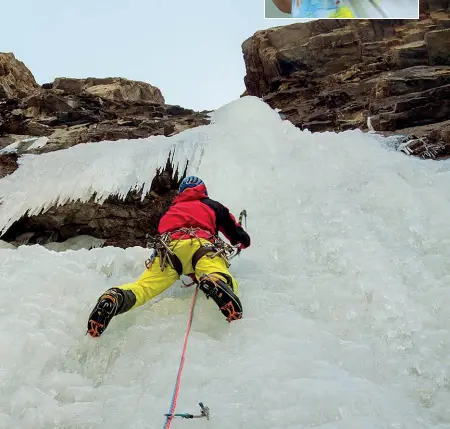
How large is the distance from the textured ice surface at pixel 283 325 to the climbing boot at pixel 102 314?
0.09 metres

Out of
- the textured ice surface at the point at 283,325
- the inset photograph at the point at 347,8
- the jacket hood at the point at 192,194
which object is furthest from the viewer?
the inset photograph at the point at 347,8

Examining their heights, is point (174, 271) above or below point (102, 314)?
below

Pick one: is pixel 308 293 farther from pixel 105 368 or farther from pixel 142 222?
pixel 142 222

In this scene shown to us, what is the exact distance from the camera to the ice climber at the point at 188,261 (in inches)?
115

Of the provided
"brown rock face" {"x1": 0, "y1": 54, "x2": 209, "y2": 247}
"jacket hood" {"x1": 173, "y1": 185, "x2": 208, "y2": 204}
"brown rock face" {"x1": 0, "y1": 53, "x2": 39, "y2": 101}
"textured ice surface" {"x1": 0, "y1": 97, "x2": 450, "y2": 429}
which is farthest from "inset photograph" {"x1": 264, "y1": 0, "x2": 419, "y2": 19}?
"brown rock face" {"x1": 0, "y1": 53, "x2": 39, "y2": 101}

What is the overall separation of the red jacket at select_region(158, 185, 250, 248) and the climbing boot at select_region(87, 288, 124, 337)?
0.78m

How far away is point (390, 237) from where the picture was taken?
13.0ft

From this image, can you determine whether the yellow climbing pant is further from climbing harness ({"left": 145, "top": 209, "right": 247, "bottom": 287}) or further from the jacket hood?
the jacket hood

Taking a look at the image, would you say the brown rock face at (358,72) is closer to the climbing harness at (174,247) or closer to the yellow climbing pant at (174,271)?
the climbing harness at (174,247)

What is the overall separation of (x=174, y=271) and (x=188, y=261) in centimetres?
13

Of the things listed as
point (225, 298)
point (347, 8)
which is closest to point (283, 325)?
point (225, 298)

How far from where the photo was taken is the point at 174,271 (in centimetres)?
346

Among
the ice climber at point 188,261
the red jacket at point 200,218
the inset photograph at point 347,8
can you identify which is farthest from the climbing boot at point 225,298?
the inset photograph at point 347,8

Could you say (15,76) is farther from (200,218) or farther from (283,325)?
(283,325)
